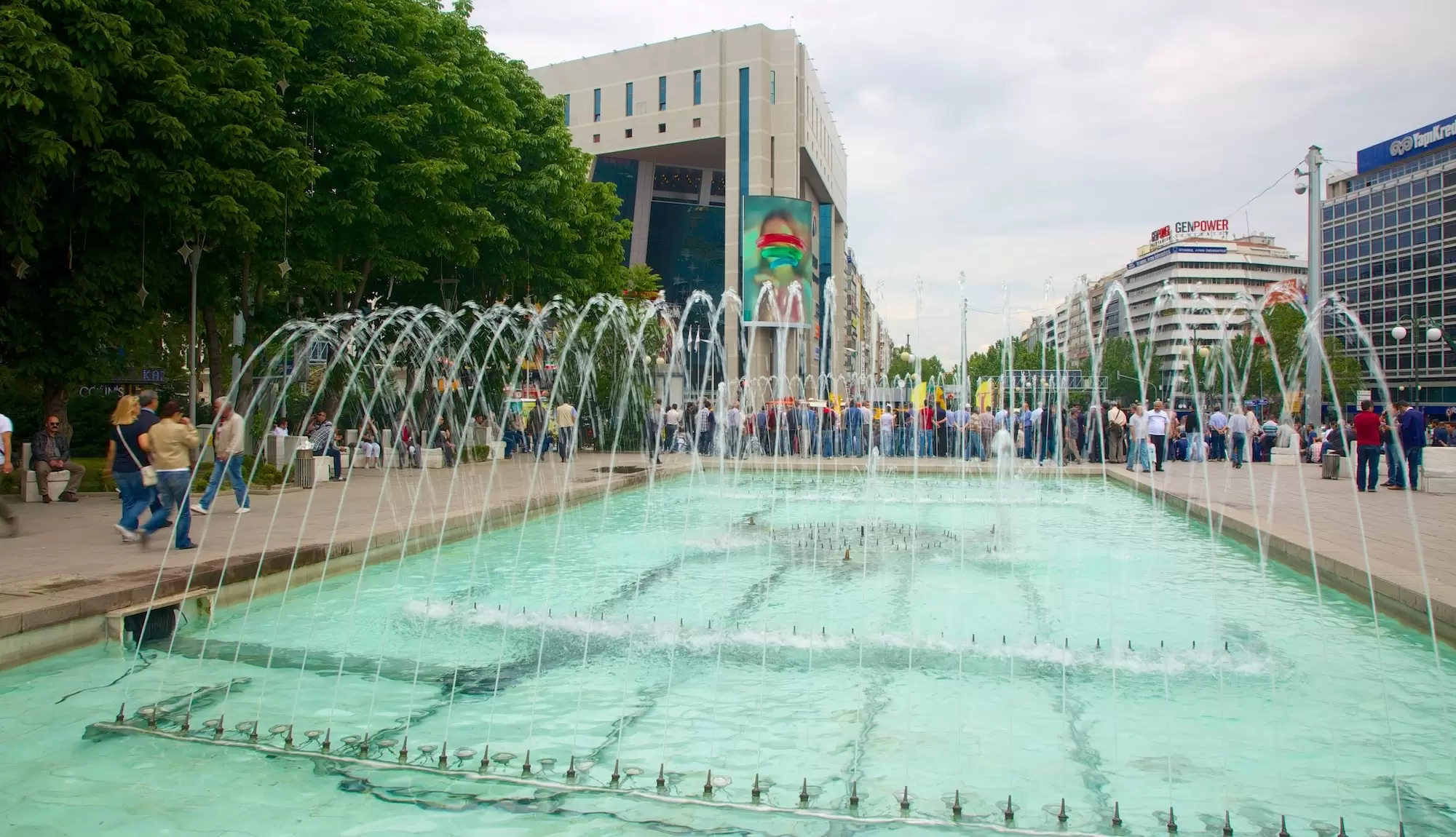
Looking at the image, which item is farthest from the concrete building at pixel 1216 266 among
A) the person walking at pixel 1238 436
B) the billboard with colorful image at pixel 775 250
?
the person walking at pixel 1238 436

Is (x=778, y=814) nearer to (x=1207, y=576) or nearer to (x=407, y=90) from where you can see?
(x=1207, y=576)

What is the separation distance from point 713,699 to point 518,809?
194 cm

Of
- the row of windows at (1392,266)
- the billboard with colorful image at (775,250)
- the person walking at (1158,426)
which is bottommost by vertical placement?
the person walking at (1158,426)

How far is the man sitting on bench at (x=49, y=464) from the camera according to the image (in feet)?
48.2

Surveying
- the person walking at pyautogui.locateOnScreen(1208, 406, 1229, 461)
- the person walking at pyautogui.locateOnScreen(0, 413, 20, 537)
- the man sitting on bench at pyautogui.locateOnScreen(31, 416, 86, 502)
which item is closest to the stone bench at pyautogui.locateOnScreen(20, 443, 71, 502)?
the man sitting on bench at pyautogui.locateOnScreen(31, 416, 86, 502)

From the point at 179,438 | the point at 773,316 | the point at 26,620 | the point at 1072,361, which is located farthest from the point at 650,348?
the point at 1072,361

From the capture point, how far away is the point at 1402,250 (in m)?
82.0

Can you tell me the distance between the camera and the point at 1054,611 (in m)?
8.93

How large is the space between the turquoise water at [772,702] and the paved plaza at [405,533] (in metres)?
0.38

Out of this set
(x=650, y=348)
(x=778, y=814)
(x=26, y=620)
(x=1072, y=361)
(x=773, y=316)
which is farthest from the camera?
(x=1072, y=361)

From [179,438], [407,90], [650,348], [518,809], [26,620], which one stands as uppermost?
[407,90]

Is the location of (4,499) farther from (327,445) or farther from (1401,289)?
(1401,289)

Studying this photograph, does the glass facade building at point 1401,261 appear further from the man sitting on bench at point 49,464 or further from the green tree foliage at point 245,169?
the man sitting on bench at point 49,464

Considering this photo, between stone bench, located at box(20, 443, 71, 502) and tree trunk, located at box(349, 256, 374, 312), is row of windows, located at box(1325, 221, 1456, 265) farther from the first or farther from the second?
stone bench, located at box(20, 443, 71, 502)
